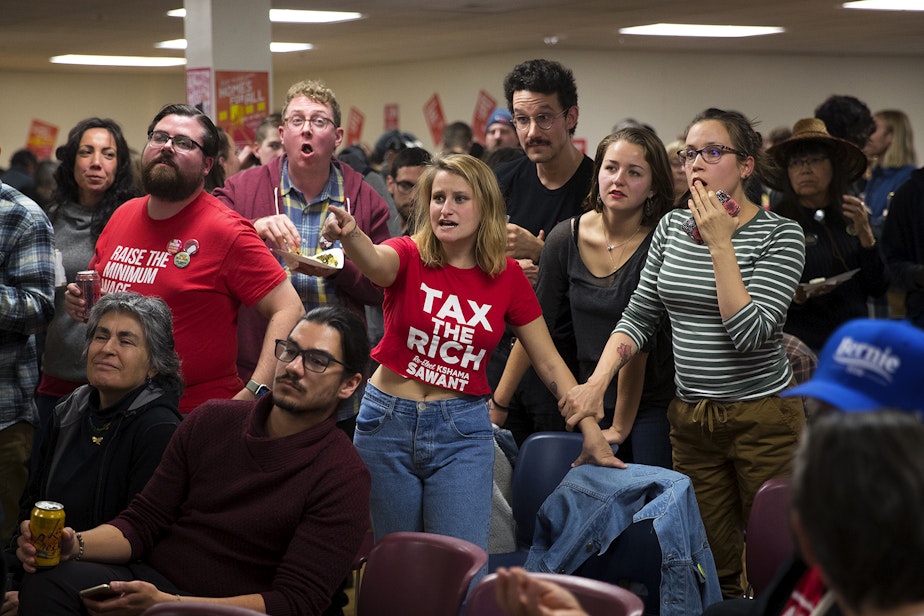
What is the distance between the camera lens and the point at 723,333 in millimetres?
3061

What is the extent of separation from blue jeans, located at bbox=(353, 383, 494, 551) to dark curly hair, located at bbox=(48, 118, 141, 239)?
1743 millimetres

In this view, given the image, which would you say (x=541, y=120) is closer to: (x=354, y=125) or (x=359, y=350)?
(x=359, y=350)

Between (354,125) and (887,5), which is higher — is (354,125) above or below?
below

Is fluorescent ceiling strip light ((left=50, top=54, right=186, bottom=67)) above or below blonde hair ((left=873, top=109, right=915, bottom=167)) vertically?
above

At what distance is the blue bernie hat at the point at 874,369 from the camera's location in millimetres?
1525

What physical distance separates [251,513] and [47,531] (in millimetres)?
449

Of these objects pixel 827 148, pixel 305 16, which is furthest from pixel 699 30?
pixel 827 148

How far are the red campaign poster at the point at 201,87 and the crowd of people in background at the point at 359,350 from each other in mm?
1959

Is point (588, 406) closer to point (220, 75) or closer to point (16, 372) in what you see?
point (16, 372)

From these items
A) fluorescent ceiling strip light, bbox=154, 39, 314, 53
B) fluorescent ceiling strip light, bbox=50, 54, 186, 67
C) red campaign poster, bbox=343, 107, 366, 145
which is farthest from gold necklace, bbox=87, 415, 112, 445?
fluorescent ceiling strip light, bbox=50, 54, 186, 67

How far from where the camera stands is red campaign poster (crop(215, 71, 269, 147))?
613cm

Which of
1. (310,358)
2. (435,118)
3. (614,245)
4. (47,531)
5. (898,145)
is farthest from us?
(435,118)

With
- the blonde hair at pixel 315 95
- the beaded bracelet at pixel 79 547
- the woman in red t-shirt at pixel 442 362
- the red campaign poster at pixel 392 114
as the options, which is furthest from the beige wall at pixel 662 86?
the beaded bracelet at pixel 79 547

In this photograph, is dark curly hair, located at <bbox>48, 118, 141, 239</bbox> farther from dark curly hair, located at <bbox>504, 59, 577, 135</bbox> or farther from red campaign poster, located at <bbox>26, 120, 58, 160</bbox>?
red campaign poster, located at <bbox>26, 120, 58, 160</bbox>
